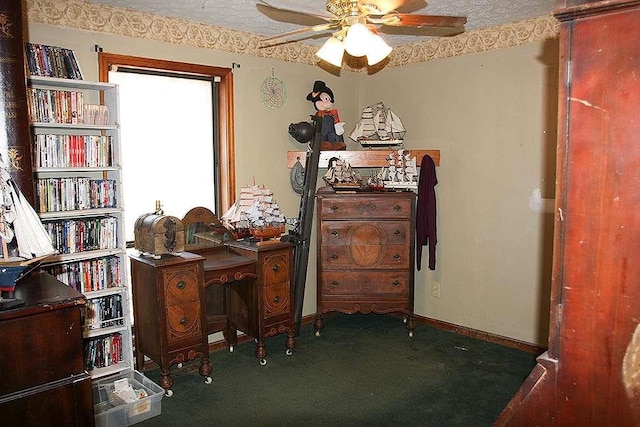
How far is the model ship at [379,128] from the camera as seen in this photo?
4.41 m

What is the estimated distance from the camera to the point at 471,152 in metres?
4.12

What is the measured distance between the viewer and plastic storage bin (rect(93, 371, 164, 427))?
270 cm

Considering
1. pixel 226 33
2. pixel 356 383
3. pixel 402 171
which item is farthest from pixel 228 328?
pixel 226 33

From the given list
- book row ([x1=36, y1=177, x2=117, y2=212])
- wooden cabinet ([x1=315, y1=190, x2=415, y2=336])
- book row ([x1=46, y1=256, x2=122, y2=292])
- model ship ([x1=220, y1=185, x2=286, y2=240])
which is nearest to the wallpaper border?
book row ([x1=36, y1=177, x2=117, y2=212])

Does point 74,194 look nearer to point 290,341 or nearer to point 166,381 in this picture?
point 166,381

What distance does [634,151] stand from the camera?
765 mm

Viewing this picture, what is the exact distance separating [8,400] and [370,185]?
10.5 ft

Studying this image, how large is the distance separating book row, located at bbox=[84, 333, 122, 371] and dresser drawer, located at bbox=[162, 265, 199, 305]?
502 mm

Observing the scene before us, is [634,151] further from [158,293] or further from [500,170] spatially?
[500,170]

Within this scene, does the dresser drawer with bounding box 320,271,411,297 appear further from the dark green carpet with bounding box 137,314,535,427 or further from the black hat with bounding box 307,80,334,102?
the black hat with bounding box 307,80,334,102

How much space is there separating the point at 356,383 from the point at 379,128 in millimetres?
2257

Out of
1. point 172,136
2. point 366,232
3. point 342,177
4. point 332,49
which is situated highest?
point 332,49

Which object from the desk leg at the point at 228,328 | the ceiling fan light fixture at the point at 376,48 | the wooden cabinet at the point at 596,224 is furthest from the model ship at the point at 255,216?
the wooden cabinet at the point at 596,224

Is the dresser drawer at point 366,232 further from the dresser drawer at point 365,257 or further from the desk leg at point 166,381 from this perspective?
the desk leg at point 166,381
